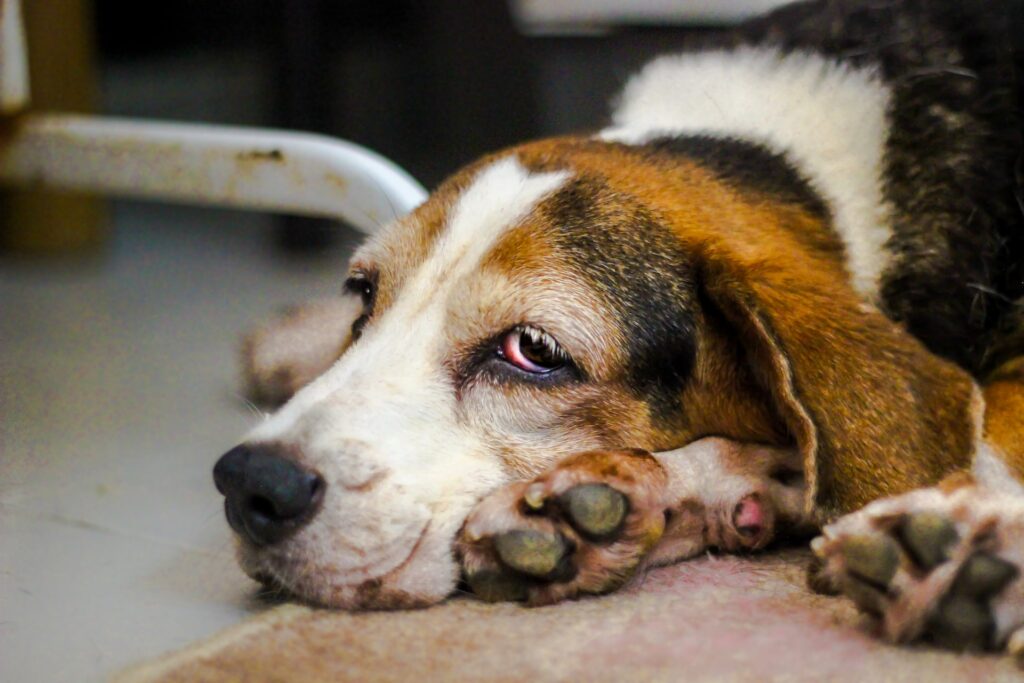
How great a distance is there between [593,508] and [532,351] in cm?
43

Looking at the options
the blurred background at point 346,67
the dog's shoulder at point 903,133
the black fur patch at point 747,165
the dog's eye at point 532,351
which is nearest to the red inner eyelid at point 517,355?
the dog's eye at point 532,351

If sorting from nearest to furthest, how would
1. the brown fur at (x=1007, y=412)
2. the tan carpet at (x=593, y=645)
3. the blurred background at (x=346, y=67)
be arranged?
the tan carpet at (x=593, y=645), the brown fur at (x=1007, y=412), the blurred background at (x=346, y=67)

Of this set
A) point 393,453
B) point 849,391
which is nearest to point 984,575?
point 849,391

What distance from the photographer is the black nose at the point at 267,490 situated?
1936mm

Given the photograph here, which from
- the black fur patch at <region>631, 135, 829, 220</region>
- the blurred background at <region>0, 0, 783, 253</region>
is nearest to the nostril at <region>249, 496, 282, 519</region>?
the black fur patch at <region>631, 135, 829, 220</region>

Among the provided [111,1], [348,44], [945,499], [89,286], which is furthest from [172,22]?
[945,499]

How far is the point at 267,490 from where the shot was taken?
193 centimetres

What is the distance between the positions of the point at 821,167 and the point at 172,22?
4.68 m

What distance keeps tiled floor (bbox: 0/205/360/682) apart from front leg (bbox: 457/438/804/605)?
48cm

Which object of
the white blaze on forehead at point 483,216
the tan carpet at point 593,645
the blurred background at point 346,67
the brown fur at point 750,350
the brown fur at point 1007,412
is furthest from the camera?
the blurred background at point 346,67

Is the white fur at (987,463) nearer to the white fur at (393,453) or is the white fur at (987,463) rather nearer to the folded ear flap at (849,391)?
the folded ear flap at (849,391)

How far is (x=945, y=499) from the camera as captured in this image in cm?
182

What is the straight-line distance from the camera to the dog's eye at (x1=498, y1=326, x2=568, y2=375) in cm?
224

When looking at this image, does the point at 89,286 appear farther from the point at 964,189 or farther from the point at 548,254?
the point at 964,189
